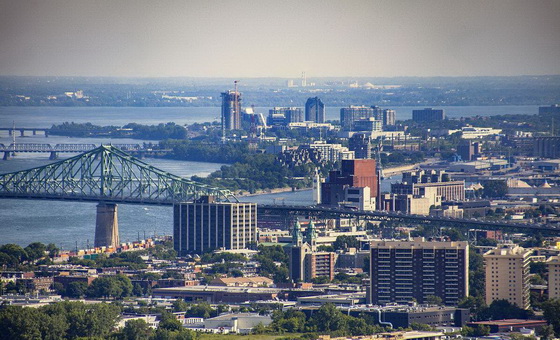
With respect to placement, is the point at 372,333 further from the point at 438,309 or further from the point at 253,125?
the point at 253,125

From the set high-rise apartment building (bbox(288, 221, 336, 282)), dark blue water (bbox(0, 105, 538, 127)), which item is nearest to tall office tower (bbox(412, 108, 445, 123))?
dark blue water (bbox(0, 105, 538, 127))

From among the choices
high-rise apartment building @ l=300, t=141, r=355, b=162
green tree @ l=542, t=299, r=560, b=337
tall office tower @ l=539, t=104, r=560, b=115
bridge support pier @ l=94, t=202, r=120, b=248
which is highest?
green tree @ l=542, t=299, r=560, b=337

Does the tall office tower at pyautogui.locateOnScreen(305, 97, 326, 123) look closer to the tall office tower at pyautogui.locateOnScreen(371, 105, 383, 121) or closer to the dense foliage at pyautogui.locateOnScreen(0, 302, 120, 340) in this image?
the tall office tower at pyautogui.locateOnScreen(371, 105, 383, 121)

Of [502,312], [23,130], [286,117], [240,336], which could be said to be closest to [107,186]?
[502,312]

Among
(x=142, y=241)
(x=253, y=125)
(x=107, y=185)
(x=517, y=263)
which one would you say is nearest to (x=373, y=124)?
(x=253, y=125)

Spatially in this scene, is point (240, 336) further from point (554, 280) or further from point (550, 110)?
point (550, 110)

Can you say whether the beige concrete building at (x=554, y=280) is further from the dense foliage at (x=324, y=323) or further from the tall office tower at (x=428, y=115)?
the tall office tower at (x=428, y=115)
